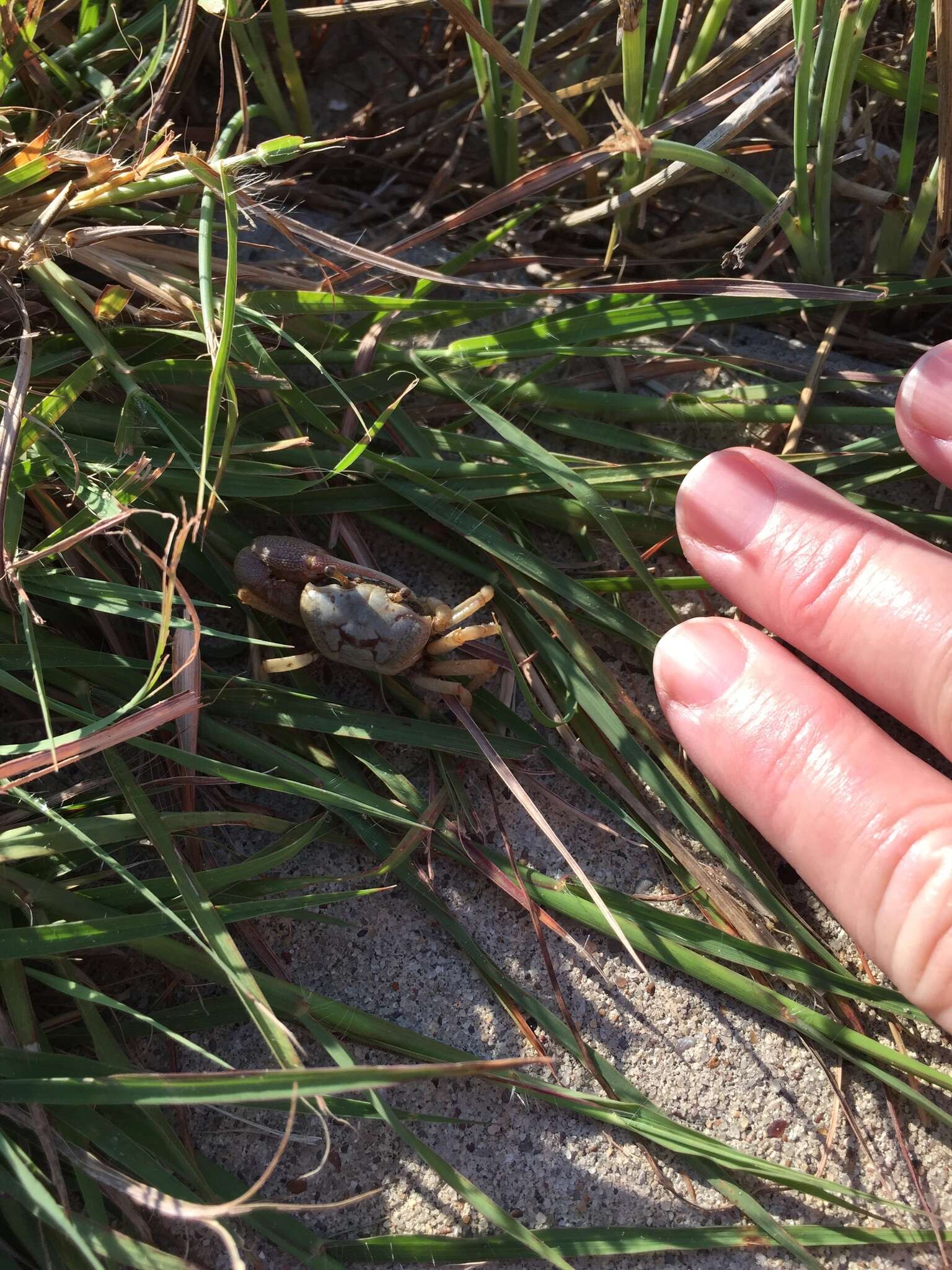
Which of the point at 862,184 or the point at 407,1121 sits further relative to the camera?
the point at 862,184

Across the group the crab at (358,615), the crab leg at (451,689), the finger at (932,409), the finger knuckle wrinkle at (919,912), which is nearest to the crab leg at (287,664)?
the crab at (358,615)

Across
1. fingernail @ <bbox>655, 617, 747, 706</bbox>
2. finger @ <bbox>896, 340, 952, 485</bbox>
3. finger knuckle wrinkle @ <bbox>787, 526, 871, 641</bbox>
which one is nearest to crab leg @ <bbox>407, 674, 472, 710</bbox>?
fingernail @ <bbox>655, 617, 747, 706</bbox>

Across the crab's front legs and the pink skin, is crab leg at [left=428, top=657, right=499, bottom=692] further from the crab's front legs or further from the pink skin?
the pink skin

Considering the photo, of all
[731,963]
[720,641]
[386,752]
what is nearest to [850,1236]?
[731,963]

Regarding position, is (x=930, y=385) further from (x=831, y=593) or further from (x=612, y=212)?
(x=612, y=212)

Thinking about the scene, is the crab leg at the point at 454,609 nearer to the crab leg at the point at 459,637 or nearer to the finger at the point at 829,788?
the crab leg at the point at 459,637
